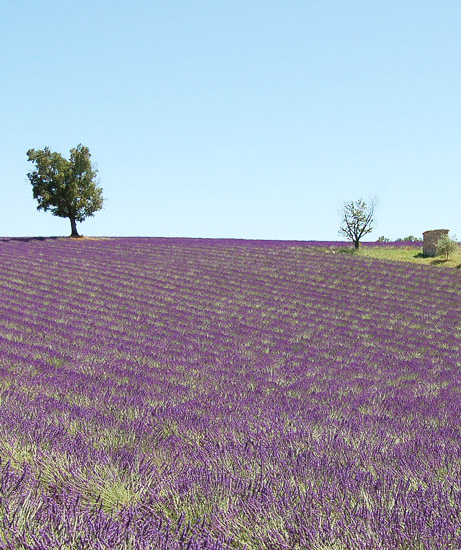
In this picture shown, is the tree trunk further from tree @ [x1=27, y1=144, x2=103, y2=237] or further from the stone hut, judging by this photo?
the stone hut

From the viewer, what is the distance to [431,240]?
28.9m

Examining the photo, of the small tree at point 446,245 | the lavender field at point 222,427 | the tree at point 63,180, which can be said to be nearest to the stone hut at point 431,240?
the small tree at point 446,245

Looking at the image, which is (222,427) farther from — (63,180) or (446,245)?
(63,180)

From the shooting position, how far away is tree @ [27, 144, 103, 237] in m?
35.0

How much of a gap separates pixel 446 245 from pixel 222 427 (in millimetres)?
26986

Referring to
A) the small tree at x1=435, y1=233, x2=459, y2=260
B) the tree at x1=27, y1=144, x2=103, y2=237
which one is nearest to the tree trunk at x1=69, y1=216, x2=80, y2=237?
the tree at x1=27, y1=144, x2=103, y2=237

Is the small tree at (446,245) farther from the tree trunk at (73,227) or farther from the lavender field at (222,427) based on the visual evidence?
the tree trunk at (73,227)

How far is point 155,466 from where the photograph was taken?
256cm

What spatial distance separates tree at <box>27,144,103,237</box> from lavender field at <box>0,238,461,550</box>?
2255cm

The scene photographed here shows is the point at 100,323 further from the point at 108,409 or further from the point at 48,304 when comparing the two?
the point at 108,409

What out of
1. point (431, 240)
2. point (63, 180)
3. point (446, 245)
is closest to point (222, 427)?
point (446, 245)

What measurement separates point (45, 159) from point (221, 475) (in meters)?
36.1

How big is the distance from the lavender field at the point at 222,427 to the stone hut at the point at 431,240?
1520cm

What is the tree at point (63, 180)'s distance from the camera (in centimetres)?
3503
